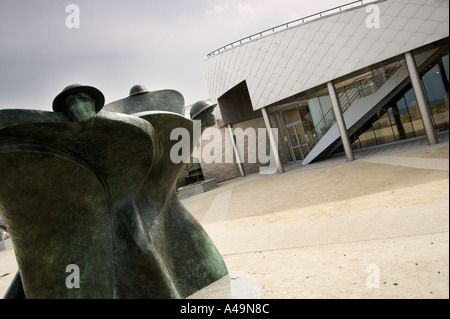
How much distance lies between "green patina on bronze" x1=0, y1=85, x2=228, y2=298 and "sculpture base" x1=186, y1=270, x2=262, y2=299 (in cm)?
58

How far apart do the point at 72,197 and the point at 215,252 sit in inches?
81.4

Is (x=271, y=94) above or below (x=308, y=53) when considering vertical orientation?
below

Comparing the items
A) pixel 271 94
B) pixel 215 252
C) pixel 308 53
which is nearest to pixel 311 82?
pixel 308 53

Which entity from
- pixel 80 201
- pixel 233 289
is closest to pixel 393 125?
pixel 233 289

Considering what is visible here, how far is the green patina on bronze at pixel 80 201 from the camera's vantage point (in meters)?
2.51

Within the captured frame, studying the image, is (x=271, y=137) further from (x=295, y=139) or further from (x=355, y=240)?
(x=355, y=240)

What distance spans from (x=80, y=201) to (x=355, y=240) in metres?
3.74

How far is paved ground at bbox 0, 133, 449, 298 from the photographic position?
287 cm

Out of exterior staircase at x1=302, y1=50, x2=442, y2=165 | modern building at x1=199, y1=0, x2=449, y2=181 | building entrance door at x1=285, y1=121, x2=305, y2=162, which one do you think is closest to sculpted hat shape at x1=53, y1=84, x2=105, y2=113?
modern building at x1=199, y1=0, x2=449, y2=181

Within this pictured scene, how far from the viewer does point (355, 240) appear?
4.41m

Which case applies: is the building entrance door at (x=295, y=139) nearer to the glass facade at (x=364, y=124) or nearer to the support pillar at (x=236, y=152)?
the glass facade at (x=364, y=124)

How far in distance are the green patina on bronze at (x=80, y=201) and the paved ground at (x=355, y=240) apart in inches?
62.2
